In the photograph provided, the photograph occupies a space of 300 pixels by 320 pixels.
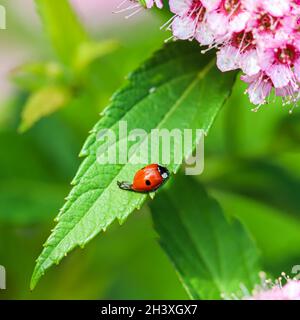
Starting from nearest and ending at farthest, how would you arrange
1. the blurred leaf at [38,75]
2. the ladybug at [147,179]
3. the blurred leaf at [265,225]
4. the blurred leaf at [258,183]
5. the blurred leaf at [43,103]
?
the ladybug at [147,179] → the blurred leaf at [43,103] → the blurred leaf at [38,75] → the blurred leaf at [258,183] → the blurred leaf at [265,225]

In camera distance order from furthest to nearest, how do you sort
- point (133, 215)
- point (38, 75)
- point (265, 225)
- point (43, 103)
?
point (265, 225), point (133, 215), point (38, 75), point (43, 103)

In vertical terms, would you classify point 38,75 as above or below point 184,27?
above

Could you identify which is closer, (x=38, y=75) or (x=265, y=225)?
(x=38, y=75)

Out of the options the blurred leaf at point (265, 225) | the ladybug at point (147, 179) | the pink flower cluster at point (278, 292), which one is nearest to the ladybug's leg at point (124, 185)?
the ladybug at point (147, 179)

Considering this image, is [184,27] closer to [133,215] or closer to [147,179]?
[147,179]

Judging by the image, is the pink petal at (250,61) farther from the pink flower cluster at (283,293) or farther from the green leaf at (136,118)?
the pink flower cluster at (283,293)

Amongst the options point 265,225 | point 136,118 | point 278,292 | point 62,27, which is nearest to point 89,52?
point 62,27

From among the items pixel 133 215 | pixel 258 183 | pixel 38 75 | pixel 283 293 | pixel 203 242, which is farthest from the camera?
pixel 133 215
